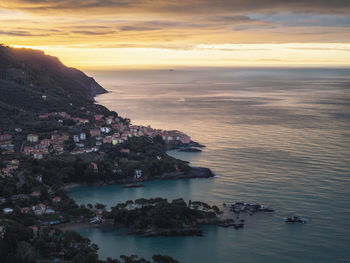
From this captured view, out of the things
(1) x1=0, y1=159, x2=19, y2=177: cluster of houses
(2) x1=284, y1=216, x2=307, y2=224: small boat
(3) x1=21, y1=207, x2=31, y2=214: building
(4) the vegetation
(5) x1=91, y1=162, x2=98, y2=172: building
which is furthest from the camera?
(5) x1=91, y1=162, x2=98, y2=172: building

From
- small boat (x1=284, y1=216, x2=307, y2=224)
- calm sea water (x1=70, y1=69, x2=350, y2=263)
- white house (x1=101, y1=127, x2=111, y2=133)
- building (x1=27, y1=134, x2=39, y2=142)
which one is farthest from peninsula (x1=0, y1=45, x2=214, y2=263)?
small boat (x1=284, y1=216, x2=307, y2=224)

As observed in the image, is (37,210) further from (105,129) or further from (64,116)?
(64,116)

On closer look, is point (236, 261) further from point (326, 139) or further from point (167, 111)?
point (167, 111)

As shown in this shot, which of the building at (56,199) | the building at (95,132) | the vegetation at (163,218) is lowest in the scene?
the vegetation at (163,218)

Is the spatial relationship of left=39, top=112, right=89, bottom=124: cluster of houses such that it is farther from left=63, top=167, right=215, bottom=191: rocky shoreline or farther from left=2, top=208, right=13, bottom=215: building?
left=2, top=208, right=13, bottom=215: building

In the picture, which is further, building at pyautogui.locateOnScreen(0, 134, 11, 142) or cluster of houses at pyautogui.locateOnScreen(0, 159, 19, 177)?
building at pyautogui.locateOnScreen(0, 134, 11, 142)

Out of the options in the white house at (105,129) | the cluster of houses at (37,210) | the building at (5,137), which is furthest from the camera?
the white house at (105,129)

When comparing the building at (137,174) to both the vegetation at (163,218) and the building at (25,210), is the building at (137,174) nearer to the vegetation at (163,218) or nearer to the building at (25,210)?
the vegetation at (163,218)

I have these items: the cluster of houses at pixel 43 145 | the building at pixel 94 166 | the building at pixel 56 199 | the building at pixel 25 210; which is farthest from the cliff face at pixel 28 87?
the building at pixel 25 210

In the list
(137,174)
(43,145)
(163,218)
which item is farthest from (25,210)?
(43,145)

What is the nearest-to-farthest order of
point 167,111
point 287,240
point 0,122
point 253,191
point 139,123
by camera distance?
point 287,240
point 253,191
point 0,122
point 139,123
point 167,111

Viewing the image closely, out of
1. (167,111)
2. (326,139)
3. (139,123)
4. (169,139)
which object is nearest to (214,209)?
(169,139)
